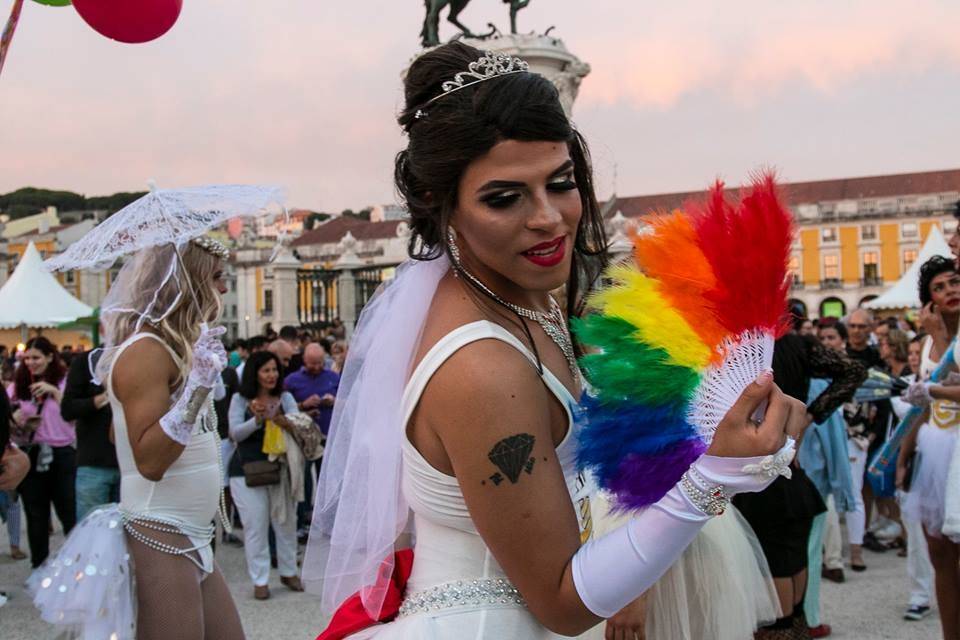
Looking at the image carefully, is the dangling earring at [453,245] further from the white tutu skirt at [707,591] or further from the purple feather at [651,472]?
the white tutu skirt at [707,591]

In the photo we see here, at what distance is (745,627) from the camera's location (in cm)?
289

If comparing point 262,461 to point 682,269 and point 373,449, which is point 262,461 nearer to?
point 373,449

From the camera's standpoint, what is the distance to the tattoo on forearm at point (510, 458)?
1.57 meters

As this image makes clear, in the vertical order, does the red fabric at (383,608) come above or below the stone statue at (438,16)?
below

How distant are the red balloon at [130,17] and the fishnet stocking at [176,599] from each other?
1.69m

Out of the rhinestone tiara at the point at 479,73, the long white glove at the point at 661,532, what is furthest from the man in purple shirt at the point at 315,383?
→ the long white glove at the point at 661,532

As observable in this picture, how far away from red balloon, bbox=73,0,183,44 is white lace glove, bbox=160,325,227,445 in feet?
3.83

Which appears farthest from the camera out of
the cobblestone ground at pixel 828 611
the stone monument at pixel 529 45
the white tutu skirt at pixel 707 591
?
the stone monument at pixel 529 45

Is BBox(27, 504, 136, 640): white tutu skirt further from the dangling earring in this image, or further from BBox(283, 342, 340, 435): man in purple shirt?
BBox(283, 342, 340, 435): man in purple shirt

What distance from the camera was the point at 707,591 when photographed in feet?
8.89

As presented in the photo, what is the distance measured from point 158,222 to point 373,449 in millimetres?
2141

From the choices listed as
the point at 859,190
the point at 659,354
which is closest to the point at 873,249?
the point at 859,190

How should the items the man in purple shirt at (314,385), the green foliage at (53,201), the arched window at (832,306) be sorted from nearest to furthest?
the man in purple shirt at (314,385) < the arched window at (832,306) < the green foliage at (53,201)

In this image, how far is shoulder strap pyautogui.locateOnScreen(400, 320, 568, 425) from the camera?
1.67m
